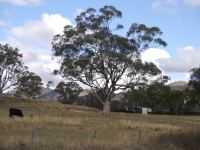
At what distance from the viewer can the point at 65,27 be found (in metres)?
65.0

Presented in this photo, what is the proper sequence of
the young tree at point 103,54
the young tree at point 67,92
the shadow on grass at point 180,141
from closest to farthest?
1. the shadow on grass at point 180,141
2. the young tree at point 103,54
3. the young tree at point 67,92

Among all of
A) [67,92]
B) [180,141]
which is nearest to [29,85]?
[67,92]

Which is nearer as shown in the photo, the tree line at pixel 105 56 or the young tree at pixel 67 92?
the tree line at pixel 105 56

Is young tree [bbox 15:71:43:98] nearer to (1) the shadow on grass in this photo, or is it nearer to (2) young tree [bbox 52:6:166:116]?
(2) young tree [bbox 52:6:166:116]

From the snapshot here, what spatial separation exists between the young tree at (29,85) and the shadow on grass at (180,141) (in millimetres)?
65739

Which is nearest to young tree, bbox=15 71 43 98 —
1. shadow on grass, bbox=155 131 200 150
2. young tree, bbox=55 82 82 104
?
young tree, bbox=55 82 82 104

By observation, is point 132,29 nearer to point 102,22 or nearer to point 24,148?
point 102,22

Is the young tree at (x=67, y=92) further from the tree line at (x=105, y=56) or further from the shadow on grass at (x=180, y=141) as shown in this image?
the shadow on grass at (x=180, y=141)

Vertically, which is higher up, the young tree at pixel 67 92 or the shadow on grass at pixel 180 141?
the young tree at pixel 67 92

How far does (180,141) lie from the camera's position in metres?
19.8

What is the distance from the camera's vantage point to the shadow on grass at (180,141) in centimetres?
1884

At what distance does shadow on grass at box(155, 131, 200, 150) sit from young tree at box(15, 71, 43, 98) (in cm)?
6574

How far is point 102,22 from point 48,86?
64.8 m

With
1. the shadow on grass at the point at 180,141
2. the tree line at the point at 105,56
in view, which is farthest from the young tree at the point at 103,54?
the shadow on grass at the point at 180,141
